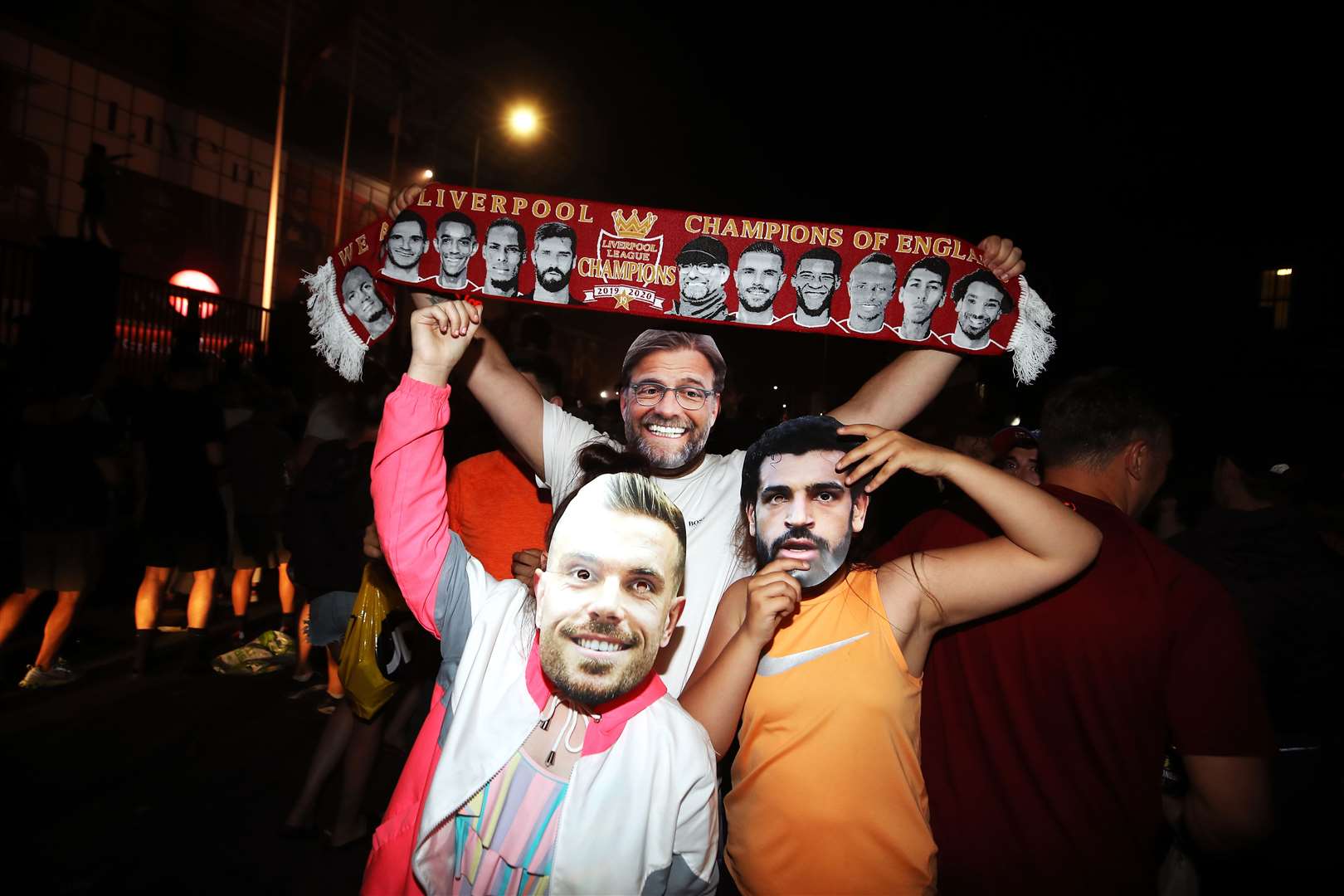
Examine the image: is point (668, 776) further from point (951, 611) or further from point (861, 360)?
point (861, 360)

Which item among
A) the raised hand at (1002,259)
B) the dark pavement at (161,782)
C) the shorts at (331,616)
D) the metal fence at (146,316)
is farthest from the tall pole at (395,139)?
the raised hand at (1002,259)

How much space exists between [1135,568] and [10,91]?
1694cm

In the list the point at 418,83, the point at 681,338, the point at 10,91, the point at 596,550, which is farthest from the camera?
the point at 418,83

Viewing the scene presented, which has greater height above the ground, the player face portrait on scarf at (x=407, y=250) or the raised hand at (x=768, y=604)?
the player face portrait on scarf at (x=407, y=250)

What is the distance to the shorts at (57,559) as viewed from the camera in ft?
16.5

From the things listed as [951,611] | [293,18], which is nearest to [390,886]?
[951,611]

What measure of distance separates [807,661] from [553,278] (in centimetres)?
124

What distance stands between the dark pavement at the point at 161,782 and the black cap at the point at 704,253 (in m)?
2.87

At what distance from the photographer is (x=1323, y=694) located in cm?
287

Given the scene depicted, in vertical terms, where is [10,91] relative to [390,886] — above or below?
above

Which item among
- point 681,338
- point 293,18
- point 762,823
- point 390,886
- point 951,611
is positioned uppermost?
point 293,18

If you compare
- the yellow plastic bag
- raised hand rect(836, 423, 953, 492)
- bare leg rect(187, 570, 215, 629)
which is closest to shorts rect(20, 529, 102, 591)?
bare leg rect(187, 570, 215, 629)

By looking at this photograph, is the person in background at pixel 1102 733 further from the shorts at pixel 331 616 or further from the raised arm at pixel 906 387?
the shorts at pixel 331 616

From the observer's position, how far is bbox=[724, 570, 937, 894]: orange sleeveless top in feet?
5.59
